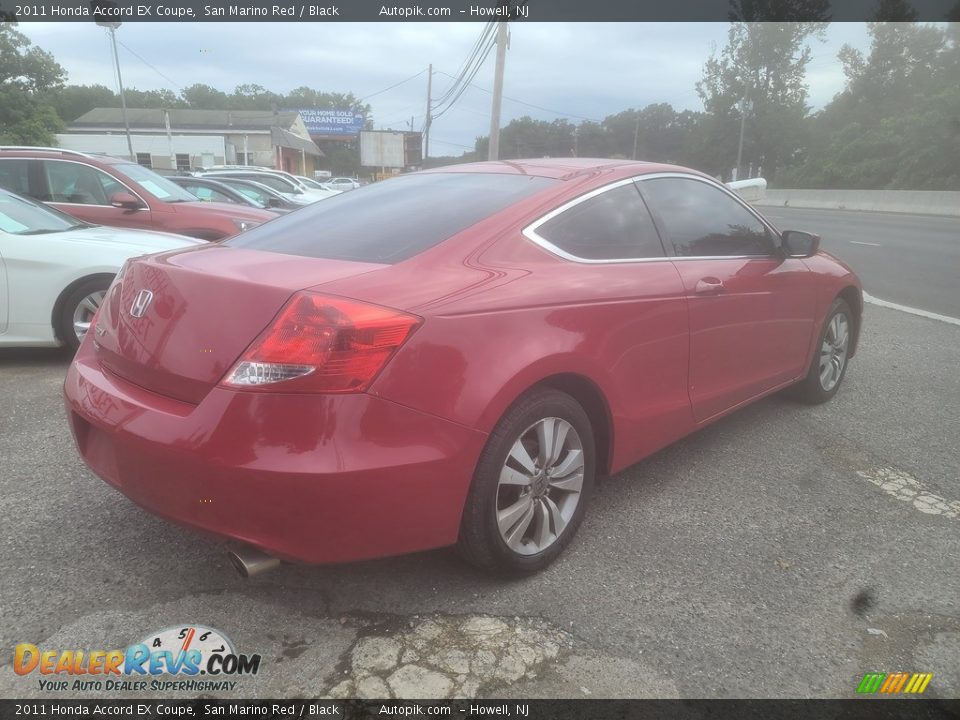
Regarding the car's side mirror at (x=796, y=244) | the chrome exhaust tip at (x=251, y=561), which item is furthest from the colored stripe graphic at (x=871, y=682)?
the car's side mirror at (x=796, y=244)

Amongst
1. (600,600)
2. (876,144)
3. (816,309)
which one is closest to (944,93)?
(876,144)

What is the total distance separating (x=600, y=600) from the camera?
2.49 meters

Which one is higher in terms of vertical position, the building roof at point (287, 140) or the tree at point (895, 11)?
the tree at point (895, 11)

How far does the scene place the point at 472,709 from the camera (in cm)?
196

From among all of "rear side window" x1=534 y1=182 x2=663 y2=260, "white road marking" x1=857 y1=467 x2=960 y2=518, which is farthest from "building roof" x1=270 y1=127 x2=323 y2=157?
"white road marking" x1=857 y1=467 x2=960 y2=518

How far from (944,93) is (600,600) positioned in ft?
137

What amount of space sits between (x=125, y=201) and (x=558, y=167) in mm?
5684

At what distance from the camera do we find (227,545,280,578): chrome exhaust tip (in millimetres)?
2133

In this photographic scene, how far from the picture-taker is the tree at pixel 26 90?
158 ft

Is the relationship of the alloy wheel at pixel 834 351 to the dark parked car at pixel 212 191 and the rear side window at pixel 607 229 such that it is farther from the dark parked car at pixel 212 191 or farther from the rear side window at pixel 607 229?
the dark parked car at pixel 212 191

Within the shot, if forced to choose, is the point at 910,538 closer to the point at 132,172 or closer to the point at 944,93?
the point at 132,172

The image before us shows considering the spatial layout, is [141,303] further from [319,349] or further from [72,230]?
[72,230]

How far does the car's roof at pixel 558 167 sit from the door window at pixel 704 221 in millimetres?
89

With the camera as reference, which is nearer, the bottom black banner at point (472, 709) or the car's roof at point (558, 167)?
the bottom black banner at point (472, 709)
